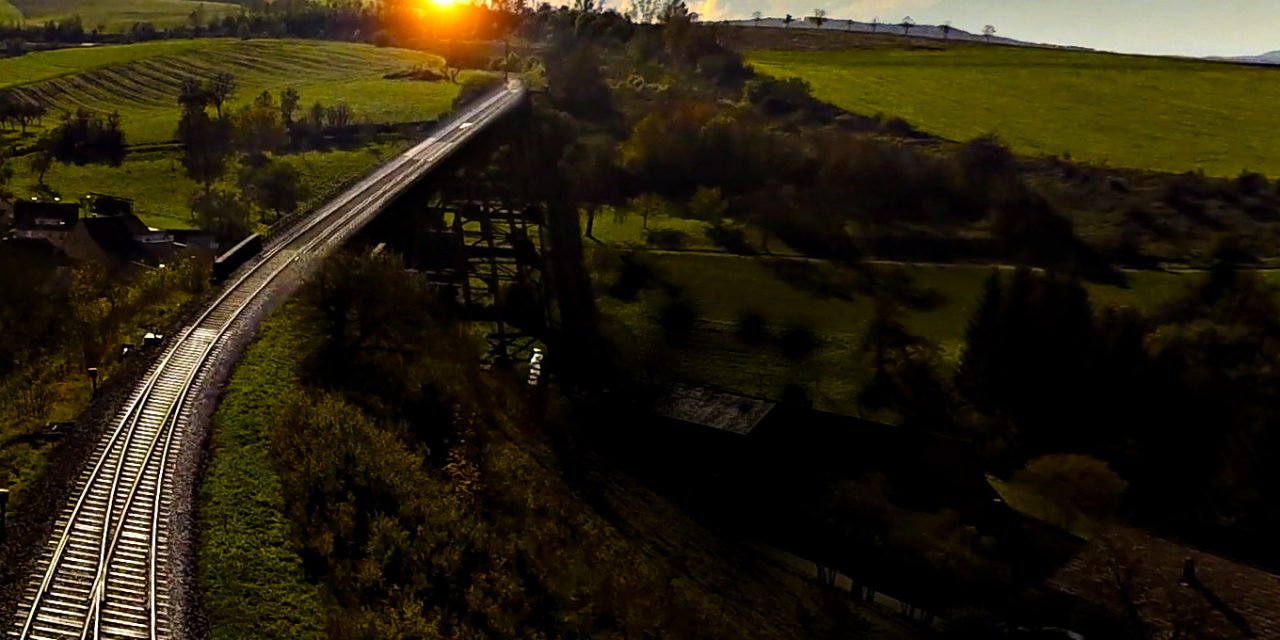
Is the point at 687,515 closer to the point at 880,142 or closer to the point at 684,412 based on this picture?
the point at 684,412

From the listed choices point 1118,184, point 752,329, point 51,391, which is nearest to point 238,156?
point 752,329

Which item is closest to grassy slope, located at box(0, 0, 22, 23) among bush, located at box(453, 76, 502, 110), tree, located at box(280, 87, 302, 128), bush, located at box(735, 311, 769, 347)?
tree, located at box(280, 87, 302, 128)

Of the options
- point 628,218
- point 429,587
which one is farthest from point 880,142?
point 429,587

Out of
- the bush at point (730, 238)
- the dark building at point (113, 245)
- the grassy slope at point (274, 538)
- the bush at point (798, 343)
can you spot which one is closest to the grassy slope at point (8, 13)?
the dark building at point (113, 245)

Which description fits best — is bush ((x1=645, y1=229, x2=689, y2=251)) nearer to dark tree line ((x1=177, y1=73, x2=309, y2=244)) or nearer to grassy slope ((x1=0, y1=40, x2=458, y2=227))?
grassy slope ((x1=0, y1=40, x2=458, y2=227))

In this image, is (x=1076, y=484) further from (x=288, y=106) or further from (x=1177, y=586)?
(x=288, y=106)

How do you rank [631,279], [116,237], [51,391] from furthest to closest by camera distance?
[631,279] → [116,237] → [51,391]
